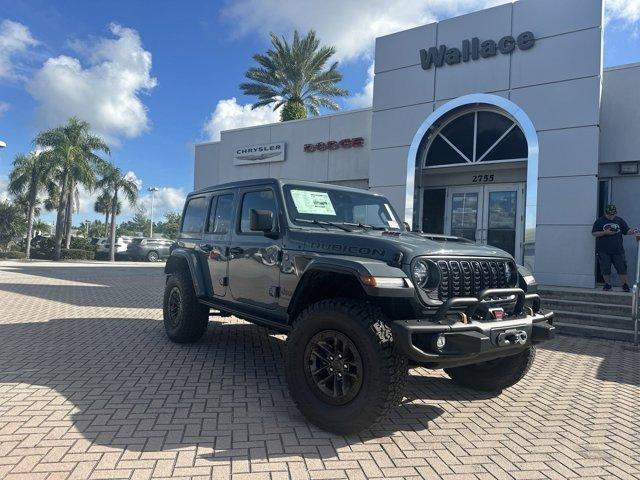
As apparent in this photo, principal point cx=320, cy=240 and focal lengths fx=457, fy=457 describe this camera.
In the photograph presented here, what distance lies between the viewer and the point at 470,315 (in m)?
3.38

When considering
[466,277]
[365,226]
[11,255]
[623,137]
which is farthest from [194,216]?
[11,255]

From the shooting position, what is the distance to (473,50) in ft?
35.3

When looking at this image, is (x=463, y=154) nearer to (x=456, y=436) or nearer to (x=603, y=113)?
Answer: (x=603, y=113)

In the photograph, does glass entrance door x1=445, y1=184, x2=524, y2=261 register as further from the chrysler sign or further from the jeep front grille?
the jeep front grille

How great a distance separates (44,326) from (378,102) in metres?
9.34

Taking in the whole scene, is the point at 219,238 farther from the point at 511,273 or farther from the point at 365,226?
the point at 511,273

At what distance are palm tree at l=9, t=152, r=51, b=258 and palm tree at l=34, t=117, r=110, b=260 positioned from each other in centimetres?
80

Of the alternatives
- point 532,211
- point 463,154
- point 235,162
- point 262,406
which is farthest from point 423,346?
point 235,162

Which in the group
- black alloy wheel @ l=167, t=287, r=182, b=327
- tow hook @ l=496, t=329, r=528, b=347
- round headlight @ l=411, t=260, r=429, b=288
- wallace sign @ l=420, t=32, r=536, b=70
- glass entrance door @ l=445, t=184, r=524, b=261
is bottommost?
A: black alloy wheel @ l=167, t=287, r=182, b=327

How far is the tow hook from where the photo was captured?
10.8 feet

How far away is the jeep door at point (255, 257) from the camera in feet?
13.8

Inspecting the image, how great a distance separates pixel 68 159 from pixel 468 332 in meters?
30.9

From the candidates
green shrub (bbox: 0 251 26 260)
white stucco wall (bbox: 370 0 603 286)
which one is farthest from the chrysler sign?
green shrub (bbox: 0 251 26 260)

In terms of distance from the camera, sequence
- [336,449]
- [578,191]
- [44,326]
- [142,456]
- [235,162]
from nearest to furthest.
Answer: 1. [142,456]
2. [336,449]
3. [44,326]
4. [578,191]
5. [235,162]
